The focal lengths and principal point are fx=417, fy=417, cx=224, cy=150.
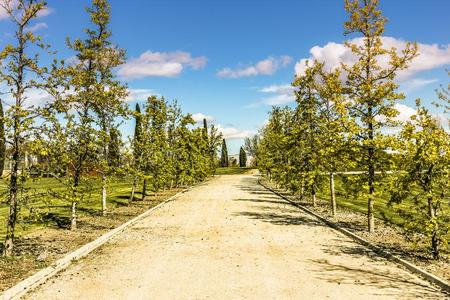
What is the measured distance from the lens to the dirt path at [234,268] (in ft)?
31.4

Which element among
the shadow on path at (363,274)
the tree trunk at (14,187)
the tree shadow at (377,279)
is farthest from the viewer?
the tree trunk at (14,187)

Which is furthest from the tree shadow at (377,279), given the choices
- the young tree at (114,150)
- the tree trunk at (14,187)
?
the young tree at (114,150)

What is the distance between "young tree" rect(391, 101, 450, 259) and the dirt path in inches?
62.9

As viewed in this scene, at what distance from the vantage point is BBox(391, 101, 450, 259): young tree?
1212 cm

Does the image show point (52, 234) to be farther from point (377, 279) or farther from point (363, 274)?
point (377, 279)

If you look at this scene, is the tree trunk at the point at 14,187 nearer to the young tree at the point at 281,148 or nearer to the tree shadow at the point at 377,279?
the tree shadow at the point at 377,279

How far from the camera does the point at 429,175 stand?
1238cm

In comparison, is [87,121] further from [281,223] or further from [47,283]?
[281,223]

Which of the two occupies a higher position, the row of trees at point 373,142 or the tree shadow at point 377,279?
the row of trees at point 373,142

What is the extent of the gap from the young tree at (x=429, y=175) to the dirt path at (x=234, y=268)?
1.60m

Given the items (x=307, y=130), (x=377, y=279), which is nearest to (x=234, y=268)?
(x=377, y=279)

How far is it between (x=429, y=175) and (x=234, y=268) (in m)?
6.38

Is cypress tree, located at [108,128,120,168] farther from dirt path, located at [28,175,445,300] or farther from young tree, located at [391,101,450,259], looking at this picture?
young tree, located at [391,101,450,259]

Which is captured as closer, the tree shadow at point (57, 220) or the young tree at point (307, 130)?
the tree shadow at point (57, 220)
